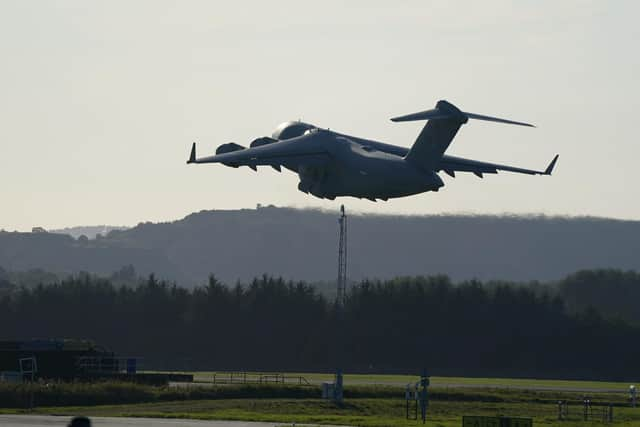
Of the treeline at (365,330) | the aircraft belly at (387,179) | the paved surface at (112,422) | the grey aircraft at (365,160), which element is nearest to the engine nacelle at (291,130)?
the grey aircraft at (365,160)

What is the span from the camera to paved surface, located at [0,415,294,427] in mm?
73625

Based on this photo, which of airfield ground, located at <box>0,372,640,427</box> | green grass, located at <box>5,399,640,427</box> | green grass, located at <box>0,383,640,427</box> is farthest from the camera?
green grass, located at <box>0,383,640,427</box>

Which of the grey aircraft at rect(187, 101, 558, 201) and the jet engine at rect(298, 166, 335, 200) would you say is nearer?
the grey aircraft at rect(187, 101, 558, 201)

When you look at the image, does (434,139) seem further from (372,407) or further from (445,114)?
(372,407)

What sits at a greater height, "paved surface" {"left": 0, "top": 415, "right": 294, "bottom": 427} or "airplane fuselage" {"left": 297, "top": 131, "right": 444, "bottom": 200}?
"airplane fuselage" {"left": 297, "top": 131, "right": 444, "bottom": 200}

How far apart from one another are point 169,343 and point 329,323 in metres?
24.5

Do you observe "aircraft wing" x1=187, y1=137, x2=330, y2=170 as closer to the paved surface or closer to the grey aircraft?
the grey aircraft

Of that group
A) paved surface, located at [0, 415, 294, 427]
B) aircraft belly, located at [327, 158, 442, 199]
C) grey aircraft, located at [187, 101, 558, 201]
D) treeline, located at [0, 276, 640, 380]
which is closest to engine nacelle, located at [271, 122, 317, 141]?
grey aircraft, located at [187, 101, 558, 201]

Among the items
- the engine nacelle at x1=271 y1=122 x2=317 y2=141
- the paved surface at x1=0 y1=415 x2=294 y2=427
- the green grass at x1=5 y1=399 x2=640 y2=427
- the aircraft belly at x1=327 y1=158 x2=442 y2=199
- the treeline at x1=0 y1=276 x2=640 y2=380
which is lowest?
the paved surface at x1=0 y1=415 x2=294 y2=427

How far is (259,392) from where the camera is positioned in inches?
4264

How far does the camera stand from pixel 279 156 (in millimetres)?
84312

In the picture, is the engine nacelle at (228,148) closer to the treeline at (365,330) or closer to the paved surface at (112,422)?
the paved surface at (112,422)

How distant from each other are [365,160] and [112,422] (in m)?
22.1

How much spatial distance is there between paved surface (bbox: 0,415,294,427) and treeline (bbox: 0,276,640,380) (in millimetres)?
84334
